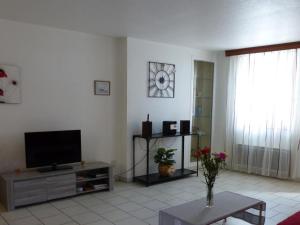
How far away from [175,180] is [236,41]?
2.56 metres

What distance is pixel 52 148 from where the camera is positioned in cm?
376

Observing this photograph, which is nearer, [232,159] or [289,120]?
[289,120]

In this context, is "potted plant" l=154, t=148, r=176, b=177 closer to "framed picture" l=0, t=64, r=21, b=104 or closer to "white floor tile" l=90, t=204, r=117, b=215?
"white floor tile" l=90, t=204, r=117, b=215

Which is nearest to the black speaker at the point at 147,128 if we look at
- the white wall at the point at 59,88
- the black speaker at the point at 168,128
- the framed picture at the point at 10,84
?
the black speaker at the point at 168,128

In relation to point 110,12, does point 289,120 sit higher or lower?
lower

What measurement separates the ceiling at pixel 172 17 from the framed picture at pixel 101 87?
0.76 metres

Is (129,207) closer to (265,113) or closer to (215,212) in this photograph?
(215,212)

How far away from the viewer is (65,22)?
365cm

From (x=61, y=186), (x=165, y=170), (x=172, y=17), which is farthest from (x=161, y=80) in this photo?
(x=61, y=186)

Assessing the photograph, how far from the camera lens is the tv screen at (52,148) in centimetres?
361

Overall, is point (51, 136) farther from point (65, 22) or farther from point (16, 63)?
point (65, 22)

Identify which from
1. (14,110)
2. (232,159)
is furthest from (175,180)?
(14,110)

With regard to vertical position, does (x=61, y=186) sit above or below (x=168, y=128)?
below

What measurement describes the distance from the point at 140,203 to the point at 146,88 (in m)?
1.94
